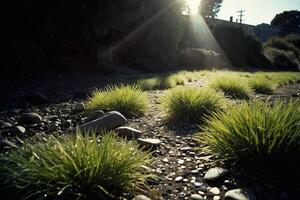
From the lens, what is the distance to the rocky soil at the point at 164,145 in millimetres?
2980

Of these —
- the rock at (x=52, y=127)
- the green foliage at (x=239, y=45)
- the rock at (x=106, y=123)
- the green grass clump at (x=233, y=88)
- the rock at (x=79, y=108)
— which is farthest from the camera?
the green foliage at (x=239, y=45)

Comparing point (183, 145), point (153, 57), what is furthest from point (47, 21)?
point (183, 145)

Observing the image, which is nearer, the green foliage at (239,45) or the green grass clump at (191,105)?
the green grass clump at (191,105)

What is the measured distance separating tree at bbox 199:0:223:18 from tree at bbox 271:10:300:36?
495 inches

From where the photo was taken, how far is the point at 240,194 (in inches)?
111

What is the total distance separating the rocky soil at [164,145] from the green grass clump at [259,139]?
159 mm

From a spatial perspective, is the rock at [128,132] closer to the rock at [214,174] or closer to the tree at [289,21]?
the rock at [214,174]

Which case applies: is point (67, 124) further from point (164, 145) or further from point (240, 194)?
point (240, 194)

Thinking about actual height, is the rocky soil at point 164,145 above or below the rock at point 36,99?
above

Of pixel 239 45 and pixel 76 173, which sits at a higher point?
pixel 76 173

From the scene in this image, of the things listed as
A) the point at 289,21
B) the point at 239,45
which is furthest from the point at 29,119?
the point at 289,21

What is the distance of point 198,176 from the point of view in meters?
3.33

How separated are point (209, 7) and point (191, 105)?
213 ft

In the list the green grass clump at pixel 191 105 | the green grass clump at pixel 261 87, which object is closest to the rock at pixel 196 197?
the green grass clump at pixel 191 105
